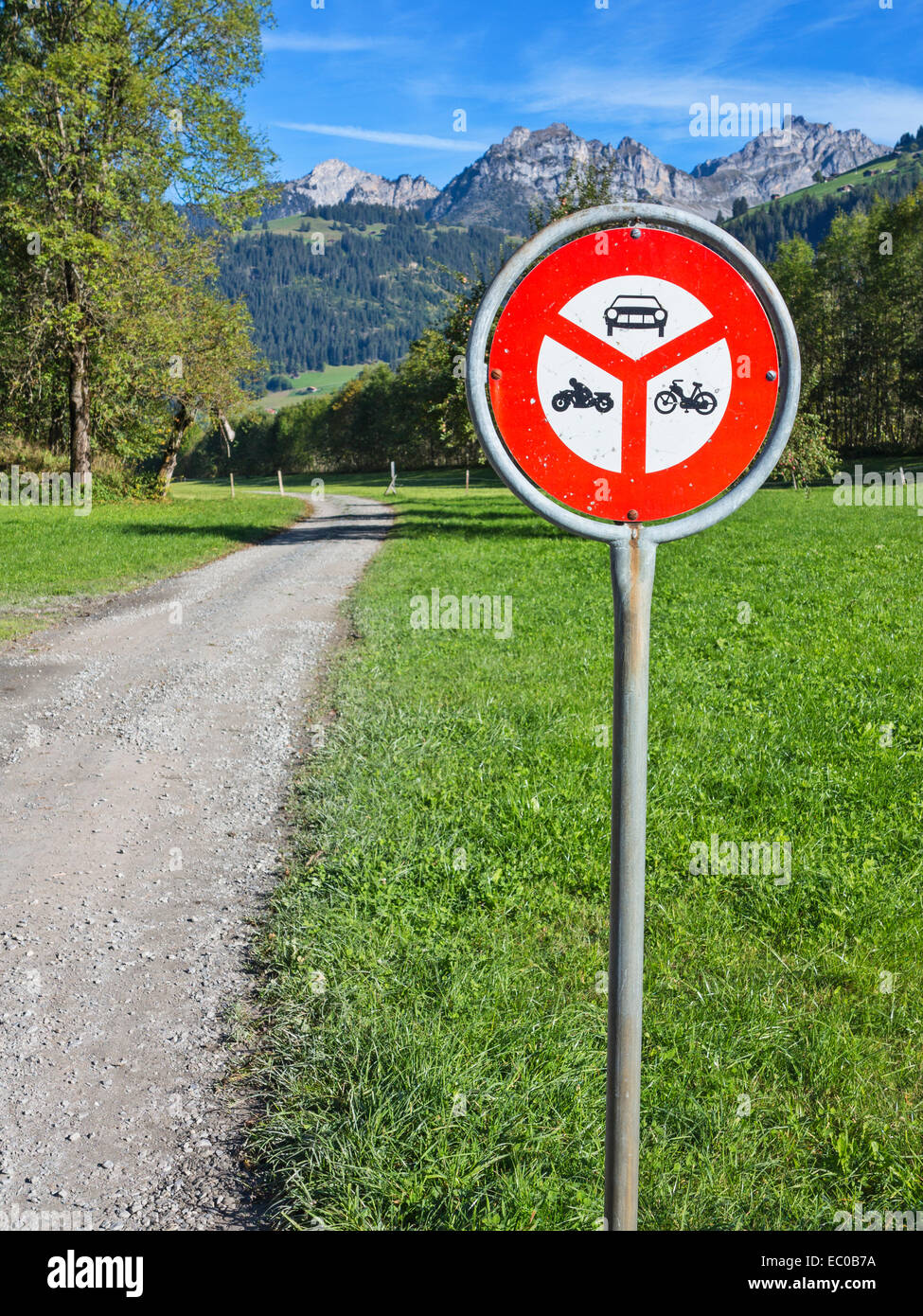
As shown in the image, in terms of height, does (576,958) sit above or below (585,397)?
below

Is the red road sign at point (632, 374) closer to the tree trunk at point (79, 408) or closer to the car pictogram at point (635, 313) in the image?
the car pictogram at point (635, 313)

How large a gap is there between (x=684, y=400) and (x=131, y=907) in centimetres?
367

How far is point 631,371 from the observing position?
1.76 m

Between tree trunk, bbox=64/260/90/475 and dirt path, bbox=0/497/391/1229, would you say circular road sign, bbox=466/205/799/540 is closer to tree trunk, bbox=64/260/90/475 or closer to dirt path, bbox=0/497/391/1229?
dirt path, bbox=0/497/391/1229

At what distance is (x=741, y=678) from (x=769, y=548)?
11042 millimetres

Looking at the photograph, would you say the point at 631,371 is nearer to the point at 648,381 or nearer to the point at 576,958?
the point at 648,381

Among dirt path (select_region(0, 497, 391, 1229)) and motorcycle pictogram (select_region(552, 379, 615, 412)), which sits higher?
motorcycle pictogram (select_region(552, 379, 615, 412))

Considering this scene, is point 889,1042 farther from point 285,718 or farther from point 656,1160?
point 285,718

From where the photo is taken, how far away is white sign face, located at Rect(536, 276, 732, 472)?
1.75 m

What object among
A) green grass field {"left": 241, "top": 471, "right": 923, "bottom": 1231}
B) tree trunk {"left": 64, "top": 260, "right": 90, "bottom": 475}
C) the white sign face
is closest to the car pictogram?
the white sign face

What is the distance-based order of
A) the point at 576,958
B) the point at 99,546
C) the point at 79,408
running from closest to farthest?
1. the point at 576,958
2. the point at 99,546
3. the point at 79,408

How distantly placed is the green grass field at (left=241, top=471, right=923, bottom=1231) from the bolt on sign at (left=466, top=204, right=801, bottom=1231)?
1.12 metres

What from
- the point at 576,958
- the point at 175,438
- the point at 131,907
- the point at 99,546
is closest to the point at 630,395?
the point at 576,958
